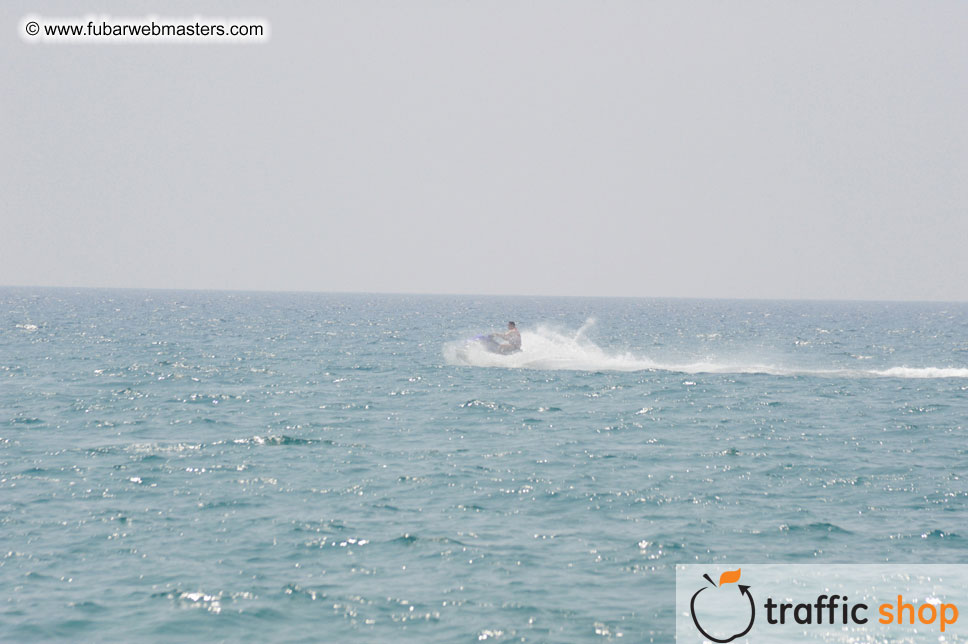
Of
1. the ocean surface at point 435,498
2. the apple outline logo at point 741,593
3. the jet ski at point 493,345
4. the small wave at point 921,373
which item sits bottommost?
the apple outline logo at point 741,593

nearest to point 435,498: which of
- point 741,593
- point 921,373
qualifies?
point 741,593

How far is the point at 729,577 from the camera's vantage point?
14164 millimetres

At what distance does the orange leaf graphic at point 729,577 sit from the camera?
46.0 feet

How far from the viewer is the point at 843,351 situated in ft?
224

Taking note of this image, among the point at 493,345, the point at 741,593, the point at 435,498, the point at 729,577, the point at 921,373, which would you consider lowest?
the point at 741,593

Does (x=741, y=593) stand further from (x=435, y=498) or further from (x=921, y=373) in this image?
(x=921, y=373)

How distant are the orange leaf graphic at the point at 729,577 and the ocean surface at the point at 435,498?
0.64m

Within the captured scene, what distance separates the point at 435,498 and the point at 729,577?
22.3 feet

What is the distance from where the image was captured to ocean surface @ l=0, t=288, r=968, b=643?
41.9ft

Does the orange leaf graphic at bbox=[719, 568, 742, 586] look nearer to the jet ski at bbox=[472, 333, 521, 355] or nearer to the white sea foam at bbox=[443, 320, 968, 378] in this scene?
the white sea foam at bbox=[443, 320, 968, 378]

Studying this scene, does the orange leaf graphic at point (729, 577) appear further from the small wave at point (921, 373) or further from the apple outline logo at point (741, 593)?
the small wave at point (921, 373)

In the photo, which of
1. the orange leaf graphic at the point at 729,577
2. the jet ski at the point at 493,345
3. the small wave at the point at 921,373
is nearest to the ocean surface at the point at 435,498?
the orange leaf graphic at the point at 729,577

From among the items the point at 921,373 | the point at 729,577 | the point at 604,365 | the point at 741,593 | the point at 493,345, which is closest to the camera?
the point at 741,593

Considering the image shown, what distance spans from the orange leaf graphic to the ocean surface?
2.09ft
